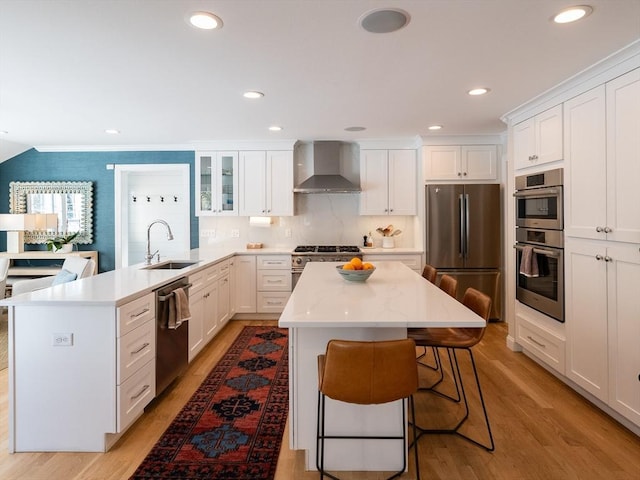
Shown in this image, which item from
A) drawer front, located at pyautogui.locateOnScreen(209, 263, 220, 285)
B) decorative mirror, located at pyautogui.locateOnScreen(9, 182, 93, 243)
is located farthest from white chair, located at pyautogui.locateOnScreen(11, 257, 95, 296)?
decorative mirror, located at pyautogui.locateOnScreen(9, 182, 93, 243)

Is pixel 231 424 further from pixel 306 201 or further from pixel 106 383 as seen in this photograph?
pixel 306 201

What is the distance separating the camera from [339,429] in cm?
192

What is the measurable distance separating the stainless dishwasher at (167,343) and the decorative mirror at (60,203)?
3327 millimetres

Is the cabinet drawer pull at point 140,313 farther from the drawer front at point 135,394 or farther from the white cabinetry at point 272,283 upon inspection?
the white cabinetry at point 272,283

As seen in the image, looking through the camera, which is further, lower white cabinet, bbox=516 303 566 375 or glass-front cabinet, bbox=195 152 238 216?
glass-front cabinet, bbox=195 152 238 216

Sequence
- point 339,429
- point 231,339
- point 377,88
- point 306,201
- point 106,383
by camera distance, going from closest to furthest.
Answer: point 339,429, point 106,383, point 377,88, point 231,339, point 306,201

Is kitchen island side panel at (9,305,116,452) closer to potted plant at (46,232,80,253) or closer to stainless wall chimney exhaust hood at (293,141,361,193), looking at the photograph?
stainless wall chimney exhaust hood at (293,141,361,193)

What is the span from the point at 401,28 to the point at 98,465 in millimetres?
2943

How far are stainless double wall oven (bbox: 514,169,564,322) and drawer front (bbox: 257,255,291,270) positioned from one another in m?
2.67

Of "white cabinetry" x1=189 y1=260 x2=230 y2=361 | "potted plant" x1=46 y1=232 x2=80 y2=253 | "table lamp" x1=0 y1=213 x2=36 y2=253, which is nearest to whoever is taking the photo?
"white cabinetry" x1=189 y1=260 x2=230 y2=361

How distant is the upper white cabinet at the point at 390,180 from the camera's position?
499 cm

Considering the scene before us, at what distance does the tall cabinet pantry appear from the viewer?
227cm

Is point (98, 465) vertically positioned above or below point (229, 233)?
below

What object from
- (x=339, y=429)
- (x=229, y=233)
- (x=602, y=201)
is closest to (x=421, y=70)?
(x=602, y=201)
